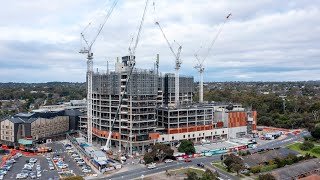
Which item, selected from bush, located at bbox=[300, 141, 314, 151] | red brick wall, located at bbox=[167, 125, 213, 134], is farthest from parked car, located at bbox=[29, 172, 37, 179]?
bush, located at bbox=[300, 141, 314, 151]

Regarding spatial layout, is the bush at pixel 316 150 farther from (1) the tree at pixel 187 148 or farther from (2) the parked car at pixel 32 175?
(2) the parked car at pixel 32 175

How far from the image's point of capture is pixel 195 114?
9662 cm

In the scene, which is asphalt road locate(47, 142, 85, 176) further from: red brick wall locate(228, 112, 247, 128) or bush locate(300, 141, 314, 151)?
bush locate(300, 141, 314, 151)

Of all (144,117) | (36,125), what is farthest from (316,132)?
(36,125)

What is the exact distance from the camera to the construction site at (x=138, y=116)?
277ft

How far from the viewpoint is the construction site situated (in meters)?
84.5

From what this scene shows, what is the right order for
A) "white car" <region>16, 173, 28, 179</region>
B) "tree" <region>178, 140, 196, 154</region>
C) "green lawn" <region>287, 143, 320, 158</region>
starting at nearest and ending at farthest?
"white car" <region>16, 173, 28, 179</region> → "tree" <region>178, 140, 196, 154</region> → "green lawn" <region>287, 143, 320, 158</region>

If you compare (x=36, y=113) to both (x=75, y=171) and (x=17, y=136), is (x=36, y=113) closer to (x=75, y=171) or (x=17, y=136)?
(x=17, y=136)

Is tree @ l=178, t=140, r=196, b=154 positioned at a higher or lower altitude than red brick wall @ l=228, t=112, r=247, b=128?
lower

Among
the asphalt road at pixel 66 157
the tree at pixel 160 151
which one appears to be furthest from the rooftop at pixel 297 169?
the asphalt road at pixel 66 157

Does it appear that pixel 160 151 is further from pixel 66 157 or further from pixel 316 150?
pixel 316 150

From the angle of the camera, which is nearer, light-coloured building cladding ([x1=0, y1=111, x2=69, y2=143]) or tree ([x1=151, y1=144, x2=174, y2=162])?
tree ([x1=151, y1=144, x2=174, y2=162])

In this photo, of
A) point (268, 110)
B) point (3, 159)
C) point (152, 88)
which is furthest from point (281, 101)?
point (3, 159)

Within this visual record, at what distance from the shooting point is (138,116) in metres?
84.2
